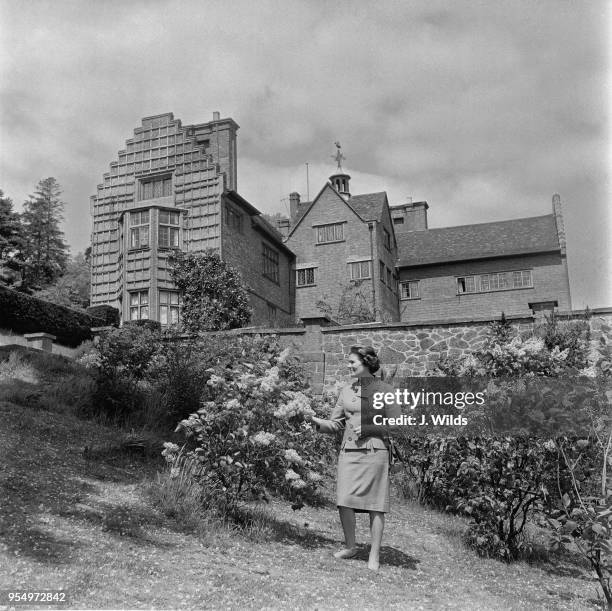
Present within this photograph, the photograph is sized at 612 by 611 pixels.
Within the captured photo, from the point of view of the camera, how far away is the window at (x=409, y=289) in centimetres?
3756

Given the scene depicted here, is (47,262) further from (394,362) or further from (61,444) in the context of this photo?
(61,444)

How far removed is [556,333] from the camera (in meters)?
13.3

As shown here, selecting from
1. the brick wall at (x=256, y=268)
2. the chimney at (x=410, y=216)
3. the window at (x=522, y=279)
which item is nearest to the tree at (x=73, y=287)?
the brick wall at (x=256, y=268)

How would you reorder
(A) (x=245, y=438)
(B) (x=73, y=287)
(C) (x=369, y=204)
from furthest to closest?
(B) (x=73, y=287), (C) (x=369, y=204), (A) (x=245, y=438)

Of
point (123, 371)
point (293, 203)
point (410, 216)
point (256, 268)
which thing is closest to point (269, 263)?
point (256, 268)

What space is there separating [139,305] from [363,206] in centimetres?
1485

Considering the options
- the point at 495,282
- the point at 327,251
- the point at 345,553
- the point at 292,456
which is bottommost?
the point at 345,553

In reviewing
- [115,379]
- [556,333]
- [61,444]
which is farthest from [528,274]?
[61,444]

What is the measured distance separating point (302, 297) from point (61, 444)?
27.0 metres

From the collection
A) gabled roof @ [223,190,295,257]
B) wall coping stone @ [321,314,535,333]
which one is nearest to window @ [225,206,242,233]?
gabled roof @ [223,190,295,257]

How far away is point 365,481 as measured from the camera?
5461 mm

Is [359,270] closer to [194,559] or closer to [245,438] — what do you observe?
[245,438]

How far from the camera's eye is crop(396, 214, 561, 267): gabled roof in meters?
36.1

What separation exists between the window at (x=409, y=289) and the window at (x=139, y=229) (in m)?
16.1
